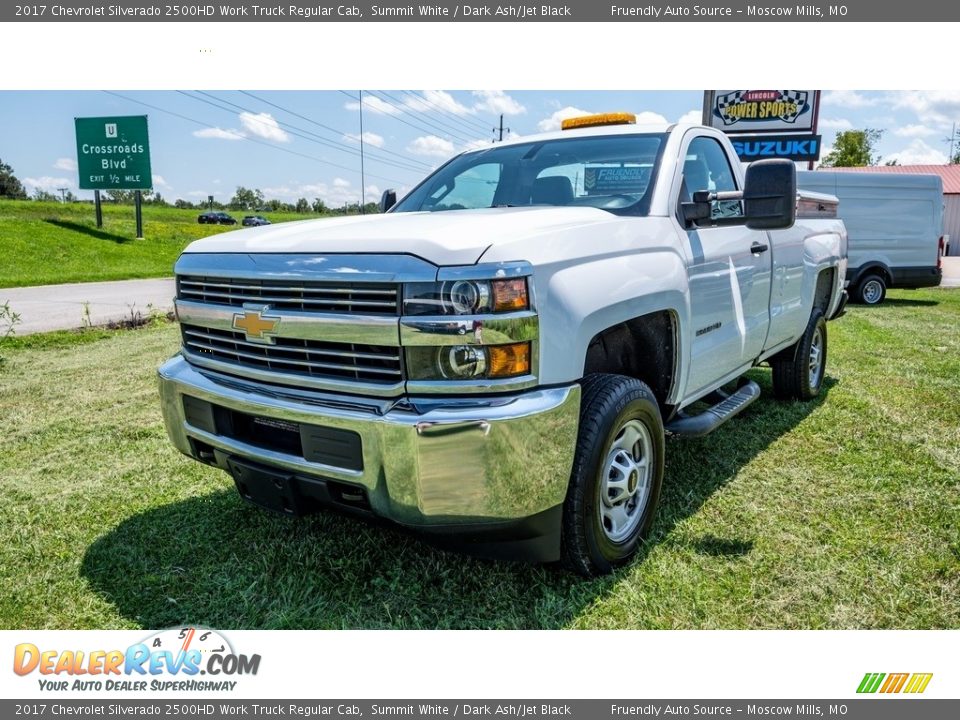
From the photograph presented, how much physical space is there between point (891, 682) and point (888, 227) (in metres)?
14.2

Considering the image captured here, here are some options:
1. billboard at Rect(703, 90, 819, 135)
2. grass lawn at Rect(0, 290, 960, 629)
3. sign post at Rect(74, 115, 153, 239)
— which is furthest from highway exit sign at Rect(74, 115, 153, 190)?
grass lawn at Rect(0, 290, 960, 629)

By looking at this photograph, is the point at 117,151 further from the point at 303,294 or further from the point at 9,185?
the point at 9,185

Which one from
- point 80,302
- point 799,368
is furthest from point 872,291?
point 80,302

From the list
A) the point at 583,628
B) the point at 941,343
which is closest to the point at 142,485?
the point at 583,628

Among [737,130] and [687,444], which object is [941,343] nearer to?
[687,444]

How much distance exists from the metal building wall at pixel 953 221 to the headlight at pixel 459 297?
43.5 meters

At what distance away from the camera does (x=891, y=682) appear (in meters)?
2.28

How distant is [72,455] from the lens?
4320mm

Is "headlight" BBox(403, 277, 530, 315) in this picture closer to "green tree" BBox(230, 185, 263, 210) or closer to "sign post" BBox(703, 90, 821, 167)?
"sign post" BBox(703, 90, 821, 167)

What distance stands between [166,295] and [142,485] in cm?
1246

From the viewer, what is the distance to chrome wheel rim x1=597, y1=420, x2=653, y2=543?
2.79 m

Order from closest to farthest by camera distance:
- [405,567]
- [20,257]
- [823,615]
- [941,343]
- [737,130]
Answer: [823,615] → [405,567] → [941,343] → [737,130] → [20,257]

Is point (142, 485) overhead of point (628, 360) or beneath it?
beneath

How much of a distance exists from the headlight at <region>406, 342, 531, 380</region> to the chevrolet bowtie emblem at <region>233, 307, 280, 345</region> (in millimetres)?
599
